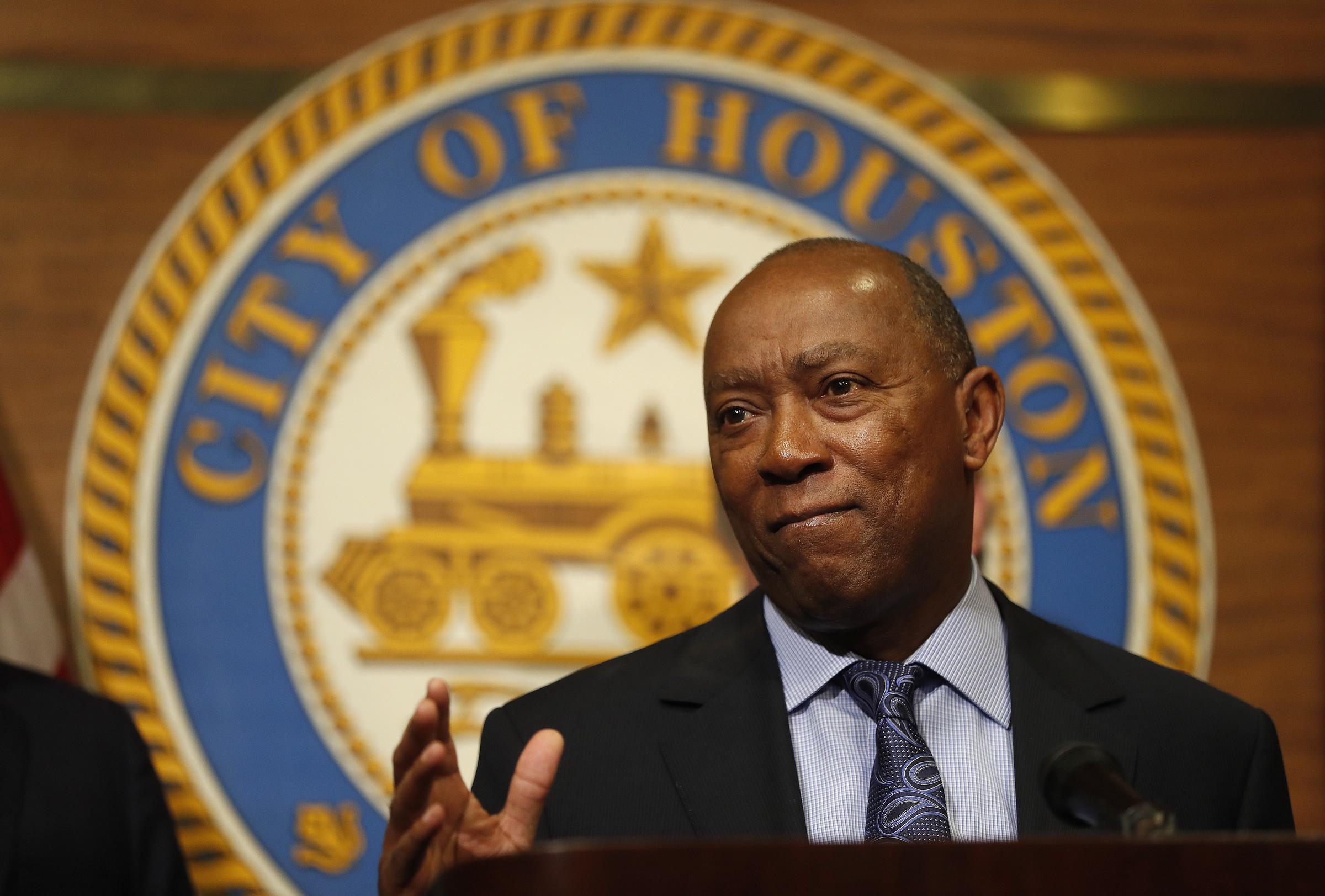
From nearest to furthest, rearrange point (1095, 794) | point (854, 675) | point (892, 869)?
point (892, 869)
point (1095, 794)
point (854, 675)

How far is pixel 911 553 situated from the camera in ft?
5.71

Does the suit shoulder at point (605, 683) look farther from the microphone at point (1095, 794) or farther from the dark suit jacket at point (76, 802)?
the dark suit jacket at point (76, 802)

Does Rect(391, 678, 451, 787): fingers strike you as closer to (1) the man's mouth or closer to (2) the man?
(2) the man

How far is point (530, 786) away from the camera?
4.82 feet

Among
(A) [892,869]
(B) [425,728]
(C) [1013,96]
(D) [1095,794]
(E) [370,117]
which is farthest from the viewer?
(C) [1013,96]

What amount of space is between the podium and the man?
51cm

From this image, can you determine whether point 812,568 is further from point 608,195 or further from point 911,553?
point 608,195

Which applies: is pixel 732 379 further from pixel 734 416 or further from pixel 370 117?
pixel 370 117

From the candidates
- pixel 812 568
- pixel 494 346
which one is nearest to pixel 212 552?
pixel 494 346

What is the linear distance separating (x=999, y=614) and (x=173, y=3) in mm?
2406

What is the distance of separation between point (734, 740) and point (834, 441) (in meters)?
0.38

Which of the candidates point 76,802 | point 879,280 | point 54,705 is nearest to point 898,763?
point 879,280

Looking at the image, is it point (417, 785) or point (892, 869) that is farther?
point (417, 785)

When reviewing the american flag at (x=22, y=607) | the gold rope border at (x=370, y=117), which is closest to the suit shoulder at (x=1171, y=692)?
the gold rope border at (x=370, y=117)
